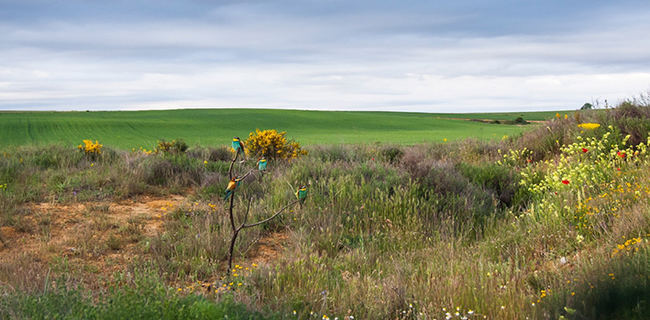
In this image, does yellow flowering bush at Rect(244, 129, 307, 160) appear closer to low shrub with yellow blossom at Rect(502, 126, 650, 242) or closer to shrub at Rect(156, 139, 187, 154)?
shrub at Rect(156, 139, 187, 154)

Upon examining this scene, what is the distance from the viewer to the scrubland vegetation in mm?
3125

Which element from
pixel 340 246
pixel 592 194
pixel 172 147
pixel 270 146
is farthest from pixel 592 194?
pixel 172 147

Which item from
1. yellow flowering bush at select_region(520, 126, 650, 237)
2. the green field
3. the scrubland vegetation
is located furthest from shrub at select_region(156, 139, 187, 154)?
the green field

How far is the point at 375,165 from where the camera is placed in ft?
27.3

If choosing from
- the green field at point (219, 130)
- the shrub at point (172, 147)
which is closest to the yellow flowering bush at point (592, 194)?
the shrub at point (172, 147)

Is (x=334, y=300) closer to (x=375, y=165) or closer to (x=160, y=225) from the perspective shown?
(x=160, y=225)

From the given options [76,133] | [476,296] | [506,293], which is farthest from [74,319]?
[76,133]

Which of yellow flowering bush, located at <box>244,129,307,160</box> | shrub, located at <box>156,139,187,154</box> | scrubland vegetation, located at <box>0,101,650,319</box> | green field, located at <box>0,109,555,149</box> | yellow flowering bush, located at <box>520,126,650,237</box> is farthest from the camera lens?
green field, located at <box>0,109,555,149</box>

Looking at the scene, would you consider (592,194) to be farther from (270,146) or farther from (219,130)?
(219,130)

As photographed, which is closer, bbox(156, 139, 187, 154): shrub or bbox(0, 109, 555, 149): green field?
bbox(156, 139, 187, 154): shrub

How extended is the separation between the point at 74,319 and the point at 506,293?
2771 mm

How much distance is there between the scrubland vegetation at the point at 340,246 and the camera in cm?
312

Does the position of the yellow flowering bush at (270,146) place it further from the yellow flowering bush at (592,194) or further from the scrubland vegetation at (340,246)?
the yellow flowering bush at (592,194)

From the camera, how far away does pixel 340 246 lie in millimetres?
5355
